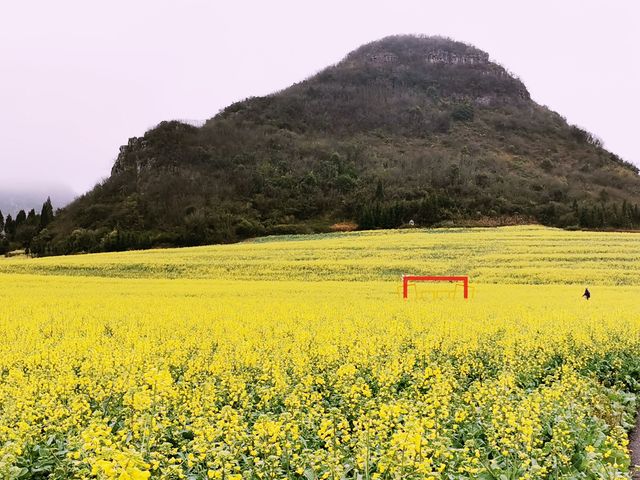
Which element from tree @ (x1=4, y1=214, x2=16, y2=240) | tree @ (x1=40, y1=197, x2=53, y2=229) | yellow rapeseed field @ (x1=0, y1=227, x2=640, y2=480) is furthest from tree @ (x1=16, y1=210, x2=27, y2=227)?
yellow rapeseed field @ (x1=0, y1=227, x2=640, y2=480)

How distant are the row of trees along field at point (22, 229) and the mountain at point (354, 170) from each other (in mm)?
3504

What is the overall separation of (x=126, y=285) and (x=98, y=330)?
14016 millimetres

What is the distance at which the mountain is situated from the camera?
57.7 meters

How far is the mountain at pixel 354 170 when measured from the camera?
189 ft

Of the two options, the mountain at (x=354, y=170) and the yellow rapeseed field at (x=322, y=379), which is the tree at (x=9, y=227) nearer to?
the mountain at (x=354, y=170)

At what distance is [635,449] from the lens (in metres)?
6.87

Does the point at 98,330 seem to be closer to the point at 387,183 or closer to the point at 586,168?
the point at 387,183

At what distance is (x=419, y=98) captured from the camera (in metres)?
115

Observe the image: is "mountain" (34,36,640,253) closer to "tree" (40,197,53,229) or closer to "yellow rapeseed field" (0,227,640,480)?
"tree" (40,197,53,229)

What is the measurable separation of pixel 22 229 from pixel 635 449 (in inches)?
3048

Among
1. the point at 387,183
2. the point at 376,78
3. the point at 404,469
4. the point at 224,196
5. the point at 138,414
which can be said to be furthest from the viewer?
the point at 376,78

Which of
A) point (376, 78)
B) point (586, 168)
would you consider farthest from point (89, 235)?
point (376, 78)

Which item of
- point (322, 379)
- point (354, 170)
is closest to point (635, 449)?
point (322, 379)

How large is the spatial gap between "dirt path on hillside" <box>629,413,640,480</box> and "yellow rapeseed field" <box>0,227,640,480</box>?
0.24m
